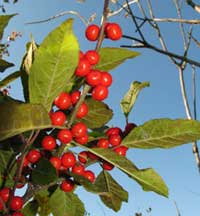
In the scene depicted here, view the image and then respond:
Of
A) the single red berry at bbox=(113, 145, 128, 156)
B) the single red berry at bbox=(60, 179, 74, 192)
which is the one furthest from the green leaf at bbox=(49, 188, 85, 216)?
the single red berry at bbox=(113, 145, 128, 156)

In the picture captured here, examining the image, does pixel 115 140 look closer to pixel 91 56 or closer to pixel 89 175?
pixel 89 175

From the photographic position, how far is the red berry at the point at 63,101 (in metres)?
1.13

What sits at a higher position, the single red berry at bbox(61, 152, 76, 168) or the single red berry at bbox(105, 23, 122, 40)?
the single red berry at bbox(105, 23, 122, 40)

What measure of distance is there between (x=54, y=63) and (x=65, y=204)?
722mm

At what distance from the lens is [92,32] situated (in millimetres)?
1191

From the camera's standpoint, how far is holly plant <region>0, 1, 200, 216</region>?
0.96m

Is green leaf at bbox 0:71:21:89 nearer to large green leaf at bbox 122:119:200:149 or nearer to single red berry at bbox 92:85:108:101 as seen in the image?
single red berry at bbox 92:85:108:101

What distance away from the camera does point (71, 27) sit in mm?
944

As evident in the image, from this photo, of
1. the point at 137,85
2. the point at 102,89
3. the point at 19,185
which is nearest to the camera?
the point at 102,89

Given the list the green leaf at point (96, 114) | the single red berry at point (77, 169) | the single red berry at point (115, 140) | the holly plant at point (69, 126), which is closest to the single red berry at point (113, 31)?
the holly plant at point (69, 126)

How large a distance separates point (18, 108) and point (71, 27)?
23 cm

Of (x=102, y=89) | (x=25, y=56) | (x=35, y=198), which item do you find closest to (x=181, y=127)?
(x=102, y=89)

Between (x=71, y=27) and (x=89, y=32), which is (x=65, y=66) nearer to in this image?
(x=71, y=27)

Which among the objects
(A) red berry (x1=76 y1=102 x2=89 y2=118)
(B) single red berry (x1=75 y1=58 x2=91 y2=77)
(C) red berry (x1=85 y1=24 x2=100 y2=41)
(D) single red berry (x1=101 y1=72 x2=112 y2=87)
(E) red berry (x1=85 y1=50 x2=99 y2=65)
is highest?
(C) red berry (x1=85 y1=24 x2=100 y2=41)
